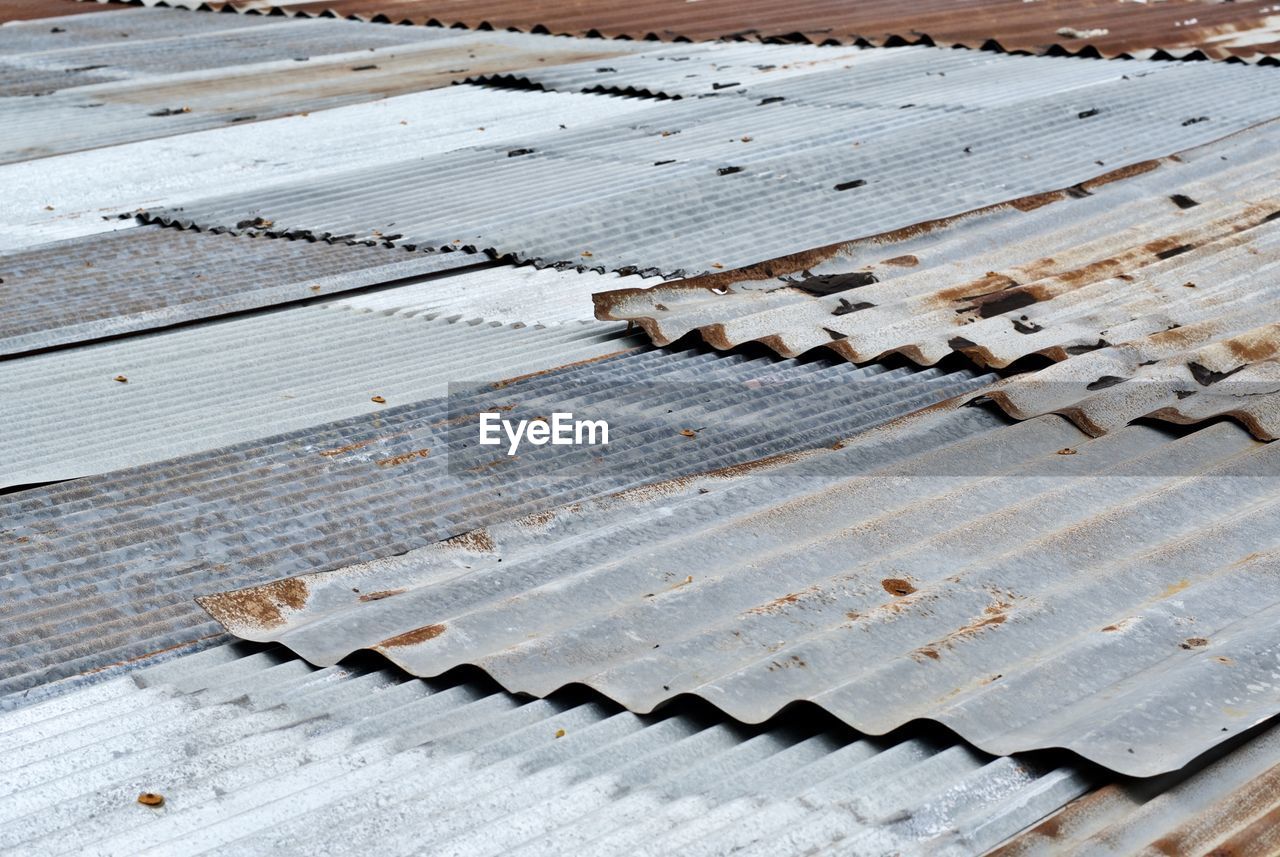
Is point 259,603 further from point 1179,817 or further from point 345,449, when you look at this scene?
point 1179,817

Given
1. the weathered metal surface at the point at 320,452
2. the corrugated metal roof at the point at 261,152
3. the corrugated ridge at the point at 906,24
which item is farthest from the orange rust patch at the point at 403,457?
the corrugated ridge at the point at 906,24

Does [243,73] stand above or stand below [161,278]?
above

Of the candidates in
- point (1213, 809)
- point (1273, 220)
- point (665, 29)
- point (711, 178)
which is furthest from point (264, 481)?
point (665, 29)

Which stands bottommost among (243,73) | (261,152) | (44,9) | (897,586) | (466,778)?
(466,778)

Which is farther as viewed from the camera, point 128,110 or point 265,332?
point 128,110

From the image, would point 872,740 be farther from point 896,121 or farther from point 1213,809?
point 896,121

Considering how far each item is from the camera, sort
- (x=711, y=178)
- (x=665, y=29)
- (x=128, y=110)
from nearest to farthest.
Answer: (x=711, y=178)
(x=128, y=110)
(x=665, y=29)

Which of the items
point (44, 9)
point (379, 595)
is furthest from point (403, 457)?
point (44, 9)
